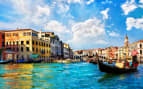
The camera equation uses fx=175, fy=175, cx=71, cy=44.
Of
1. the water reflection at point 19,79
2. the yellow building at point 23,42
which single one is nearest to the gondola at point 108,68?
the water reflection at point 19,79

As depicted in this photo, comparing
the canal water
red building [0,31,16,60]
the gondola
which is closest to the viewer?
the canal water

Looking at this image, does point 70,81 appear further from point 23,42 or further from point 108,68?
point 23,42

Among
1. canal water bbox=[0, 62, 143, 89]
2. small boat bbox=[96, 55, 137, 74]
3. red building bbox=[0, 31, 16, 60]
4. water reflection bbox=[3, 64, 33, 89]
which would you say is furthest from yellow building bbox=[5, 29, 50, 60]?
small boat bbox=[96, 55, 137, 74]

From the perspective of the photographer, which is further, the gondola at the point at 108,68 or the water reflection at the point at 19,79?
the gondola at the point at 108,68

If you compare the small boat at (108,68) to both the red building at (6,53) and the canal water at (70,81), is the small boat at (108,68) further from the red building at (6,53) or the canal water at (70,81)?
the red building at (6,53)

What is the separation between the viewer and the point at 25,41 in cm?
3319

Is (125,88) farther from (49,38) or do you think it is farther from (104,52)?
(104,52)

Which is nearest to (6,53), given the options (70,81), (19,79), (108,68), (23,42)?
(23,42)

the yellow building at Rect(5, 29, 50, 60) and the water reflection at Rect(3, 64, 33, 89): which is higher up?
the yellow building at Rect(5, 29, 50, 60)

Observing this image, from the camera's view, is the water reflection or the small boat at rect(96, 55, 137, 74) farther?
the small boat at rect(96, 55, 137, 74)

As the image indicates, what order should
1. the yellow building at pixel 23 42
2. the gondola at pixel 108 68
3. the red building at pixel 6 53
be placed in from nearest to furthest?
the gondola at pixel 108 68 → the red building at pixel 6 53 → the yellow building at pixel 23 42

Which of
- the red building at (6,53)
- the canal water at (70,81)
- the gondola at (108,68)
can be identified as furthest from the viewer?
the red building at (6,53)

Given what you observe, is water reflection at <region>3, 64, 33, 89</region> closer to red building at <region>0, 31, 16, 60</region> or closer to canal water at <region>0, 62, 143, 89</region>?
canal water at <region>0, 62, 143, 89</region>

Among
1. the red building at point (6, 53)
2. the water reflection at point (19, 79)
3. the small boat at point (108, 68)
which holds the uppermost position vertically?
the red building at point (6, 53)
